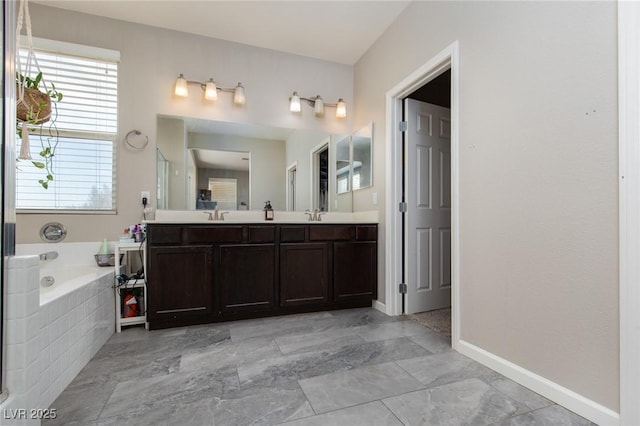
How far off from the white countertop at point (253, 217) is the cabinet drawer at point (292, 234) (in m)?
0.07

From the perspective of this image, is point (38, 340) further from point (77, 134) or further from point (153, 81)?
point (153, 81)

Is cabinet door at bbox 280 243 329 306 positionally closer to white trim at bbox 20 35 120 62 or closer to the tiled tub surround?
the tiled tub surround

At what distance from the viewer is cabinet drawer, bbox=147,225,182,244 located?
2234mm

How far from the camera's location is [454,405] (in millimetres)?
1342

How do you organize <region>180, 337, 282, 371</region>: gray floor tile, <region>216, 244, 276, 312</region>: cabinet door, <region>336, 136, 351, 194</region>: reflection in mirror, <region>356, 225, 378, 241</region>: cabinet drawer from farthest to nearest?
<region>336, 136, 351, 194</region>: reflection in mirror
<region>356, 225, 378, 241</region>: cabinet drawer
<region>216, 244, 276, 312</region>: cabinet door
<region>180, 337, 282, 371</region>: gray floor tile

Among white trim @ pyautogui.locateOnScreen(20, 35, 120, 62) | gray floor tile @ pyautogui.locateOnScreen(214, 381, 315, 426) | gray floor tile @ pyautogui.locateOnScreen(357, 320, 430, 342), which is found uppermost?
white trim @ pyautogui.locateOnScreen(20, 35, 120, 62)

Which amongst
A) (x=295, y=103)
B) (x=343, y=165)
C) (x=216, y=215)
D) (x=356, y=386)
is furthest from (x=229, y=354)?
(x=295, y=103)

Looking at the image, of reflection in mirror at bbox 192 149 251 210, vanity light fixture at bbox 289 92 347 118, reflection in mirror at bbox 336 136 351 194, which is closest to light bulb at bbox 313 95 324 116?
vanity light fixture at bbox 289 92 347 118

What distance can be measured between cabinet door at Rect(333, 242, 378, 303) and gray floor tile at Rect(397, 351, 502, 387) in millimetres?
1069

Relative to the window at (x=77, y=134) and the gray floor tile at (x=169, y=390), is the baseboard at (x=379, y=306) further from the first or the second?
the window at (x=77, y=134)

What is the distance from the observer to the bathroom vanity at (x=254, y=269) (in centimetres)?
227

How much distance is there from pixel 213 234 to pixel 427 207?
79.4 inches

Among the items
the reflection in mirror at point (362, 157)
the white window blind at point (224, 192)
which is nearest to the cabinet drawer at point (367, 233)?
the reflection in mirror at point (362, 157)

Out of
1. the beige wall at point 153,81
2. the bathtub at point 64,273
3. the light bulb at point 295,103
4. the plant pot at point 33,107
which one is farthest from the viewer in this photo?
the light bulb at point 295,103
